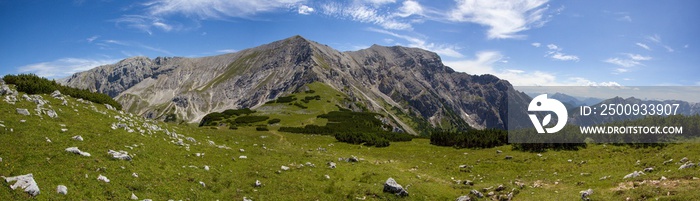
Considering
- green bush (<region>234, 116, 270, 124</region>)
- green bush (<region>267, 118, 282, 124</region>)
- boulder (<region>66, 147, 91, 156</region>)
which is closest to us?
boulder (<region>66, 147, 91, 156</region>)

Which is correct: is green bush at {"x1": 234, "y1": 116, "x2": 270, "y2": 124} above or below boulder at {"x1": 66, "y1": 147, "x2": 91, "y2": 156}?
below

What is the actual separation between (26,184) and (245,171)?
1427cm

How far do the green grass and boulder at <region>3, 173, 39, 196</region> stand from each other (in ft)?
0.76

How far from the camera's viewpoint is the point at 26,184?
1509 centimetres

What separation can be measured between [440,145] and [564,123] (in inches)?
926

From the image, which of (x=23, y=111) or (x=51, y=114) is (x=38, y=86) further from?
(x=23, y=111)

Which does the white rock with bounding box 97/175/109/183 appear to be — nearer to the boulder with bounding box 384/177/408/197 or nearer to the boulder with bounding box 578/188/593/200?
the boulder with bounding box 384/177/408/197

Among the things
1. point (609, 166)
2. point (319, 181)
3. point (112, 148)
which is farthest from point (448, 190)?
point (112, 148)

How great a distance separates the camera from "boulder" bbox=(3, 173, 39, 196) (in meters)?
14.8

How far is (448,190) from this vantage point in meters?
29.5

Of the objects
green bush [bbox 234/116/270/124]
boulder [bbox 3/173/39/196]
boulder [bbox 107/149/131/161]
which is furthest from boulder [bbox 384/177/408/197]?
green bush [bbox 234/116/270/124]

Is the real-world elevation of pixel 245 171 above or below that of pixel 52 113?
below

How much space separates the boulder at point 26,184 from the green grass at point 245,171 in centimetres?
23

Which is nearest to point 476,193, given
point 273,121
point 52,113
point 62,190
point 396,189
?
point 396,189
